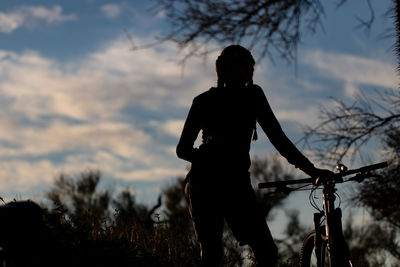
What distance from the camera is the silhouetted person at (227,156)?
13.3ft

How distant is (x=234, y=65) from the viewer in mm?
4094

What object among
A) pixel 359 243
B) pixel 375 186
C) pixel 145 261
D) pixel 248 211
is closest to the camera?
pixel 248 211

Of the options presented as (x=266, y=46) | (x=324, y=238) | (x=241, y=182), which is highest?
(x=266, y=46)

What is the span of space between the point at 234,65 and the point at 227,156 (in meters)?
0.62

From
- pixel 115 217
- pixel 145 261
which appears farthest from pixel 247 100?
pixel 115 217

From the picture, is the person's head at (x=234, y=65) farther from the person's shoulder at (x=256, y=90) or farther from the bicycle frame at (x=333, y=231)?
the bicycle frame at (x=333, y=231)

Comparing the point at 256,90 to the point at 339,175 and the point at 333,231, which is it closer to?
the point at 339,175

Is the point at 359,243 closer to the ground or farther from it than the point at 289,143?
farther from it

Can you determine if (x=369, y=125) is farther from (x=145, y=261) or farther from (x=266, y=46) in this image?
(x=145, y=261)

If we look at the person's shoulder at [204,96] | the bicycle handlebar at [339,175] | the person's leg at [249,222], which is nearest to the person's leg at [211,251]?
the person's leg at [249,222]

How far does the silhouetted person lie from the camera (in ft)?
13.3

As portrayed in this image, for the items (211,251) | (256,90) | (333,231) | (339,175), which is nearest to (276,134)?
(256,90)

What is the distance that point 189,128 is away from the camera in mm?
4102

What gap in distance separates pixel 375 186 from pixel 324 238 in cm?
915
